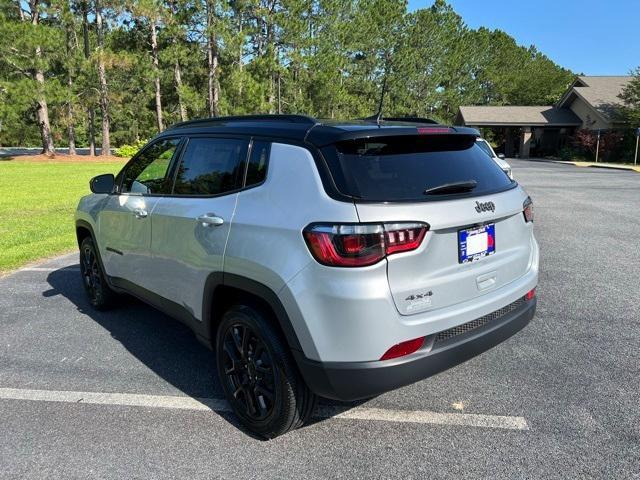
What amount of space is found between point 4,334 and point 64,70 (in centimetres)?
3969

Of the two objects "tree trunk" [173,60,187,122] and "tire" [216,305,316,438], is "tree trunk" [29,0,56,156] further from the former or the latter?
"tire" [216,305,316,438]

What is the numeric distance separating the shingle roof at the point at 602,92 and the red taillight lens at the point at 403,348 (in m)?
43.3

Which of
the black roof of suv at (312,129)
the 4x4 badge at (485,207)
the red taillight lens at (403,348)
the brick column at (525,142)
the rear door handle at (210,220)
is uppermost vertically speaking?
the brick column at (525,142)

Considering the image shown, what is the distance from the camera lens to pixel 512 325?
10.3ft

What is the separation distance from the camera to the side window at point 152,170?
13.0 feet

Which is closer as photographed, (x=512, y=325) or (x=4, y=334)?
(x=512, y=325)

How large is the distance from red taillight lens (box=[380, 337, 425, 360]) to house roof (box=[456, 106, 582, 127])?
48.6 metres

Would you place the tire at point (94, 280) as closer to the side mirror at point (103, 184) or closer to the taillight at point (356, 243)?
the side mirror at point (103, 184)

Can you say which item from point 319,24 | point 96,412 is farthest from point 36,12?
point 96,412

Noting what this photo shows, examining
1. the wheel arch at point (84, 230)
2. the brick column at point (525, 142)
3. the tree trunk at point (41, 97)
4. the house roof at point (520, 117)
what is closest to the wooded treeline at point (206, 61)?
the tree trunk at point (41, 97)

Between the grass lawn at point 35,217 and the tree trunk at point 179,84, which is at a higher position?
the tree trunk at point 179,84

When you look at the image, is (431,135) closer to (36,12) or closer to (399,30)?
(36,12)

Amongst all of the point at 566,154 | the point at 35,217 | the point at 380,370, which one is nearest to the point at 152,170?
the point at 380,370

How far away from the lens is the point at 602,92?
144 ft
